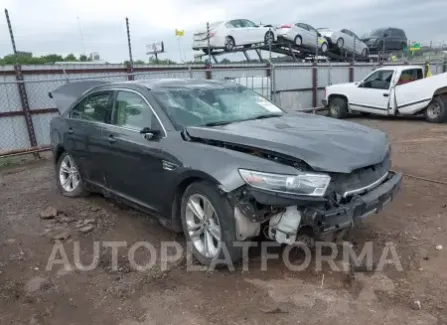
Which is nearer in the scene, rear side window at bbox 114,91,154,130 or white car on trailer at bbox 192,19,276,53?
rear side window at bbox 114,91,154,130

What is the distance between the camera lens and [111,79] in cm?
1012

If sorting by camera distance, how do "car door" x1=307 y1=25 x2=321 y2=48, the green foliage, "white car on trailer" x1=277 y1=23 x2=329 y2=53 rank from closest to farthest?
the green foliage, "white car on trailer" x1=277 y1=23 x2=329 y2=53, "car door" x1=307 y1=25 x2=321 y2=48

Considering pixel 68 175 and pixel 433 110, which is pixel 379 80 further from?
pixel 68 175

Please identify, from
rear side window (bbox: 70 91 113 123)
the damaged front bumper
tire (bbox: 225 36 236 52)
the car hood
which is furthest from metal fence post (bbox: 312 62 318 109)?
the damaged front bumper

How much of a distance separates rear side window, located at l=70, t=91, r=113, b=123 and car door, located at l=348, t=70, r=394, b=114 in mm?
10297

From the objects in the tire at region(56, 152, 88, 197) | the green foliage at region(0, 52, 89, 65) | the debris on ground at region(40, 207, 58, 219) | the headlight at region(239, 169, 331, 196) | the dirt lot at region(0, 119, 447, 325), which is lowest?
the dirt lot at region(0, 119, 447, 325)

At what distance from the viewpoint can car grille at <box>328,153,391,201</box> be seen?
10.5 feet

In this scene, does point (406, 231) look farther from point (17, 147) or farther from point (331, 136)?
point (17, 147)

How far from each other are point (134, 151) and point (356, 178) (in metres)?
2.12

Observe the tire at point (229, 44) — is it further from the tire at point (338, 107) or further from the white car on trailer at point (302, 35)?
the tire at point (338, 107)

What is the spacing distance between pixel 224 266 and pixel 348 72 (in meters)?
15.1

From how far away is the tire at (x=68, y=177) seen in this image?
5.47 meters

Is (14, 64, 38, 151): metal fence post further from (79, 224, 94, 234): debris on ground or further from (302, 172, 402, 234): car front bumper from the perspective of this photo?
(302, 172, 402, 234): car front bumper

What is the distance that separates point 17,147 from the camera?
9.04 metres
